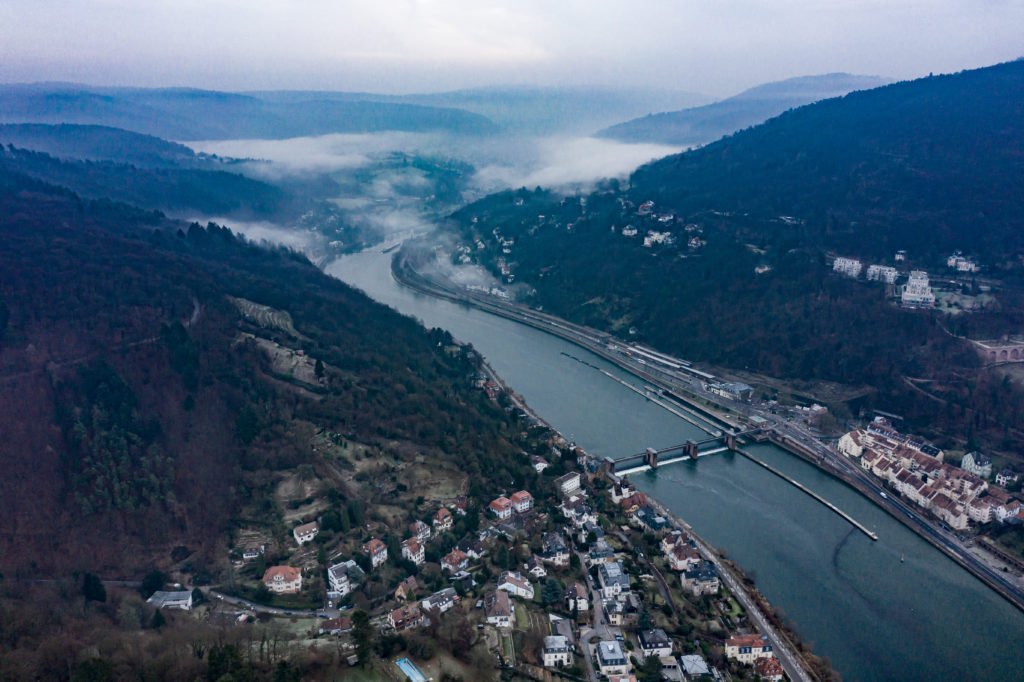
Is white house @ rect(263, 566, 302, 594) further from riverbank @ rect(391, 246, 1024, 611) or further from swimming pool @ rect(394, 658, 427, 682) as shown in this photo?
riverbank @ rect(391, 246, 1024, 611)

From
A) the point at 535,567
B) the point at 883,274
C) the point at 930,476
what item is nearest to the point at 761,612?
the point at 535,567

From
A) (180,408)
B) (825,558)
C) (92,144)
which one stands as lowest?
(825,558)

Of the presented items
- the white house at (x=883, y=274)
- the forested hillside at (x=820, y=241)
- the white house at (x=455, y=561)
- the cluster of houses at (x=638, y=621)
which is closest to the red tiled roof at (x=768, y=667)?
the cluster of houses at (x=638, y=621)

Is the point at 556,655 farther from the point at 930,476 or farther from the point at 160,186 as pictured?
the point at 160,186

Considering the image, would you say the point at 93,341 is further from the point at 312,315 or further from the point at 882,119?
the point at 882,119

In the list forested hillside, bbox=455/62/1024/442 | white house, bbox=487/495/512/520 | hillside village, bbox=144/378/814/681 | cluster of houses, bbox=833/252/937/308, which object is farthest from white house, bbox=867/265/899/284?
white house, bbox=487/495/512/520
